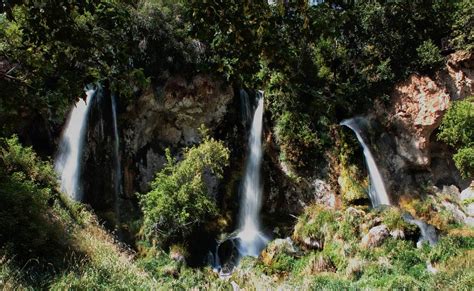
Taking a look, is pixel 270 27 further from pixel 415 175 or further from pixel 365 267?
pixel 415 175

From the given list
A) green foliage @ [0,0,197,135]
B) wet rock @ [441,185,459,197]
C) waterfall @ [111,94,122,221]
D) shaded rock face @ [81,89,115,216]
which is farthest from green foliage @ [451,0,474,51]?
green foliage @ [0,0,197,135]

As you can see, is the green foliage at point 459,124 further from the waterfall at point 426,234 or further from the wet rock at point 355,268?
the wet rock at point 355,268

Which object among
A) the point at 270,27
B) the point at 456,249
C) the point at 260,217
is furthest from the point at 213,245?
the point at 270,27

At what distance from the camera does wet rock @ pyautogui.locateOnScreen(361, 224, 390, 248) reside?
38.8 ft

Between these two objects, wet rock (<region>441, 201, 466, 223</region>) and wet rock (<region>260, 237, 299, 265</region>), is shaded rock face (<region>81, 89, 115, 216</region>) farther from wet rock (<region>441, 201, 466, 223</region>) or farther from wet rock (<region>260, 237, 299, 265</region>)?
wet rock (<region>441, 201, 466, 223</region>)

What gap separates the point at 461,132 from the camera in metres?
16.8

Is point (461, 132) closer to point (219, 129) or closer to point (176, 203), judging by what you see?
point (219, 129)

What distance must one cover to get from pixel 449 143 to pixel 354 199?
199 inches

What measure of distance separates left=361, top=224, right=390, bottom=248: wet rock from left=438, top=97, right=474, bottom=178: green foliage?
20.7 feet

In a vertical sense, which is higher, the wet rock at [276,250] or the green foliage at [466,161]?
the green foliage at [466,161]

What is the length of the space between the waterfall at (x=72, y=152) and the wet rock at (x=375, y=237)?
8.99 m

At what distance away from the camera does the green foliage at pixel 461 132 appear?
16312 millimetres

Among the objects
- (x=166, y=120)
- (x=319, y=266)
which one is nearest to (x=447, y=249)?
(x=319, y=266)

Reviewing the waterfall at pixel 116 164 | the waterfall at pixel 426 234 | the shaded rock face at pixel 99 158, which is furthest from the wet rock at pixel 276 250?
the waterfall at pixel 116 164
